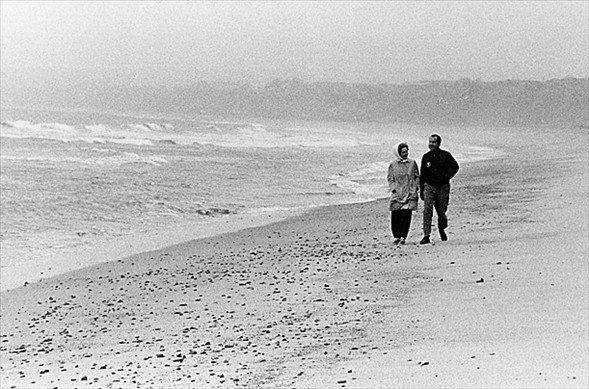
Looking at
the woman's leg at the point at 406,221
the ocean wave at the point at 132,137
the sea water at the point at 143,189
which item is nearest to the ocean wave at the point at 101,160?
the sea water at the point at 143,189

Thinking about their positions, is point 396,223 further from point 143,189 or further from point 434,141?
point 143,189

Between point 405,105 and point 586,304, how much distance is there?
16926 centimetres

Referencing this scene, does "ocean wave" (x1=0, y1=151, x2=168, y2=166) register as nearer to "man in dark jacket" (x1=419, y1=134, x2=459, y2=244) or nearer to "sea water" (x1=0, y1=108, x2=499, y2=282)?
"sea water" (x1=0, y1=108, x2=499, y2=282)

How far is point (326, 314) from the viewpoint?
25.0 feet

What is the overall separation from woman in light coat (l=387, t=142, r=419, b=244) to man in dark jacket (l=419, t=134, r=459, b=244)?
0.16 m

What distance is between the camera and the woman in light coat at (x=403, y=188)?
11.3 m

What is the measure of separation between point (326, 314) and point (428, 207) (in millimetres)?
3997

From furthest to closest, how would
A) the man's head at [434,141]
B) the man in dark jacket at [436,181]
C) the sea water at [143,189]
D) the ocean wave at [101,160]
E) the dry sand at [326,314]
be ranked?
the ocean wave at [101,160] < the sea water at [143,189] < the man in dark jacket at [436,181] < the man's head at [434,141] < the dry sand at [326,314]

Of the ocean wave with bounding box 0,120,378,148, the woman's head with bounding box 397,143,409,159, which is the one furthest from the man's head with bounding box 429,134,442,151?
the ocean wave with bounding box 0,120,378,148

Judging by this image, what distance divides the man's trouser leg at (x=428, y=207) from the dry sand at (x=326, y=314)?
0.24m

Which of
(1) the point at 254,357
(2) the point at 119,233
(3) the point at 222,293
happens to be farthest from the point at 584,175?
(1) the point at 254,357

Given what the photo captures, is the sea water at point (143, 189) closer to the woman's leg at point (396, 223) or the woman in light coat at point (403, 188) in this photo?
the woman's leg at point (396, 223)

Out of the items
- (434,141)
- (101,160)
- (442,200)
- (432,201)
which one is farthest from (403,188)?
(101,160)

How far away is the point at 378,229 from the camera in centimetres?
1390
